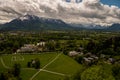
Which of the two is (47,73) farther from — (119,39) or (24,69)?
(119,39)

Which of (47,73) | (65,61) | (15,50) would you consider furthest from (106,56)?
(15,50)

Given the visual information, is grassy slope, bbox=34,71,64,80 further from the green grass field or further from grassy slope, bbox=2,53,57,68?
grassy slope, bbox=2,53,57,68

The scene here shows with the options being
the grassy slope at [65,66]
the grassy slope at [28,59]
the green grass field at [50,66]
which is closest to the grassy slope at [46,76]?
the green grass field at [50,66]

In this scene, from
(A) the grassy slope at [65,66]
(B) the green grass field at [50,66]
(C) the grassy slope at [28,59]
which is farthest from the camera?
(C) the grassy slope at [28,59]

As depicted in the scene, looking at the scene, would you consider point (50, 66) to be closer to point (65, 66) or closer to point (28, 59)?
point (65, 66)

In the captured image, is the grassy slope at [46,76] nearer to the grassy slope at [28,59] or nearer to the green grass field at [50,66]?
the green grass field at [50,66]

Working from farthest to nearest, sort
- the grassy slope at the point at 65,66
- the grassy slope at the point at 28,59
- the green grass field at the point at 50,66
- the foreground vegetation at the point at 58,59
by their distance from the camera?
the grassy slope at the point at 28,59 < the grassy slope at the point at 65,66 < the foreground vegetation at the point at 58,59 < the green grass field at the point at 50,66

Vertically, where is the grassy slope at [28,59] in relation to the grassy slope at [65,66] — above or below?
above

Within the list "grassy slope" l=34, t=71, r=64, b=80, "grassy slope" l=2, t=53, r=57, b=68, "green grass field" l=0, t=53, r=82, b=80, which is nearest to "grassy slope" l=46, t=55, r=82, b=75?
"green grass field" l=0, t=53, r=82, b=80
